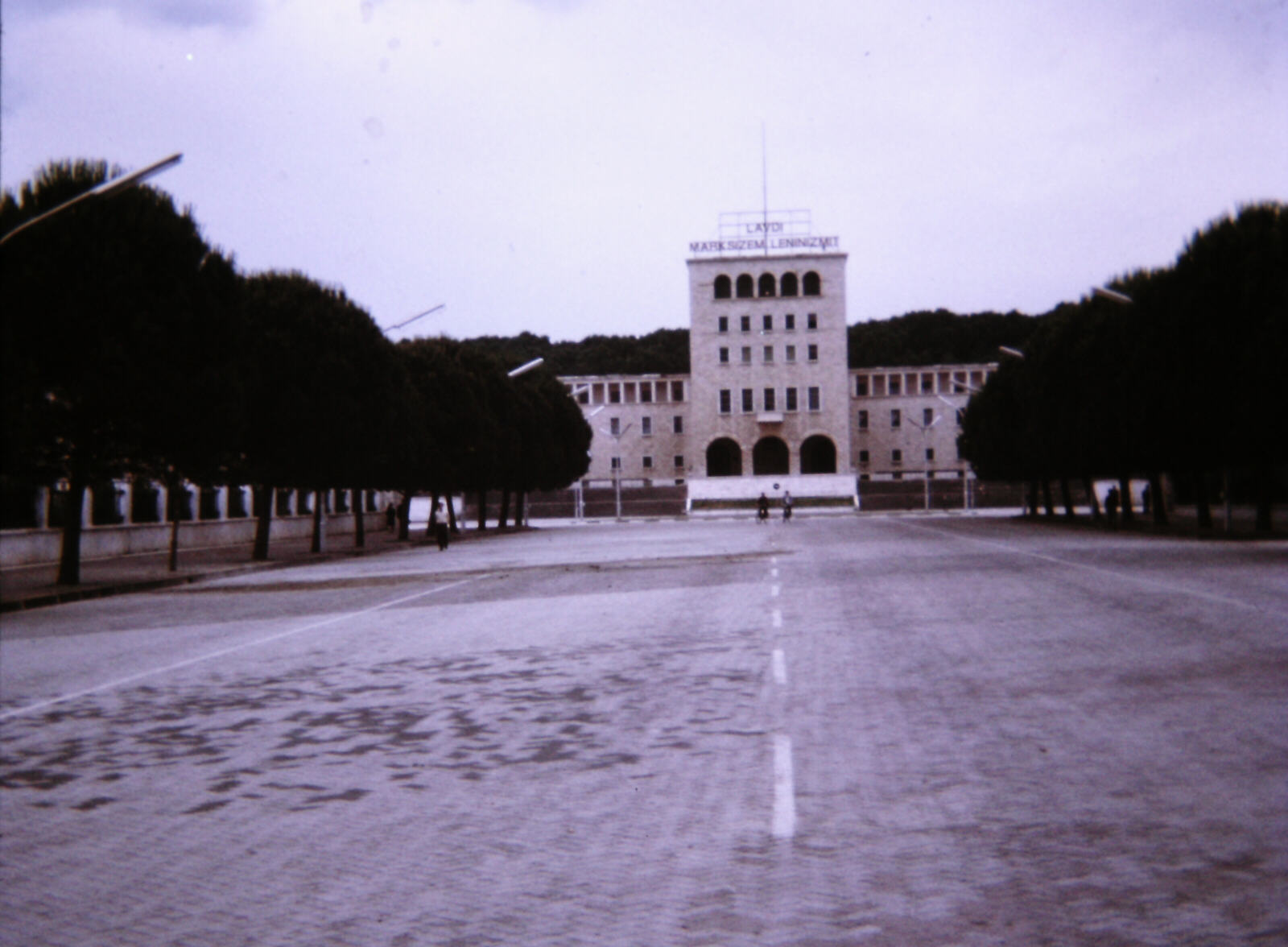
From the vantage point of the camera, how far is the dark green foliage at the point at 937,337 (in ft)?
525

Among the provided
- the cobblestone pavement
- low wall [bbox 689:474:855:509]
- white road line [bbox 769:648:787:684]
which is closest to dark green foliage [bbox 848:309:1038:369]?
low wall [bbox 689:474:855:509]

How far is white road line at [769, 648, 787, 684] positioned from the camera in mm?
11805

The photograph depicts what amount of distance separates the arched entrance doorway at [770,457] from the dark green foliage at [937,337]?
1148 inches

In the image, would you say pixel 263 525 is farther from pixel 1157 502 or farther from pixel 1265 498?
pixel 1157 502

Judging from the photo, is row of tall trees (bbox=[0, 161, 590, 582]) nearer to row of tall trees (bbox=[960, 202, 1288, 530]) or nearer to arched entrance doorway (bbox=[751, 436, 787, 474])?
row of tall trees (bbox=[960, 202, 1288, 530])

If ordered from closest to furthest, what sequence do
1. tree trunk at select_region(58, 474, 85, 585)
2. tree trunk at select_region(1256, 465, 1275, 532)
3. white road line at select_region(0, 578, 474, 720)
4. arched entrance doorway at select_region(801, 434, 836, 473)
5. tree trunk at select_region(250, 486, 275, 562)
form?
white road line at select_region(0, 578, 474, 720)
tree trunk at select_region(58, 474, 85, 585)
tree trunk at select_region(250, 486, 275, 562)
tree trunk at select_region(1256, 465, 1275, 532)
arched entrance doorway at select_region(801, 434, 836, 473)

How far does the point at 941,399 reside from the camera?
13775 centimetres

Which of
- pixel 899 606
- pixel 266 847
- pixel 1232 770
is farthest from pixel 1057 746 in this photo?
pixel 899 606

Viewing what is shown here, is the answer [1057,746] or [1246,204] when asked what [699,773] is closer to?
[1057,746]

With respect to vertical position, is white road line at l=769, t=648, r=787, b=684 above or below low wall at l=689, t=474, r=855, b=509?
below

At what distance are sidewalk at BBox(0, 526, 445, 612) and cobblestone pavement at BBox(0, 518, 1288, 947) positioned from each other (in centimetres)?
1098

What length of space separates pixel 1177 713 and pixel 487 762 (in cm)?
466

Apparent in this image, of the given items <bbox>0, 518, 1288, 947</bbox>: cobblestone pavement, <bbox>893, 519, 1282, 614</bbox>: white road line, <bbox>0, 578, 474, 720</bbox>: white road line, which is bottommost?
<bbox>0, 578, 474, 720</bbox>: white road line

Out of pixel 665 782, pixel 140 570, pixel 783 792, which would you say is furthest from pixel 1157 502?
pixel 783 792
